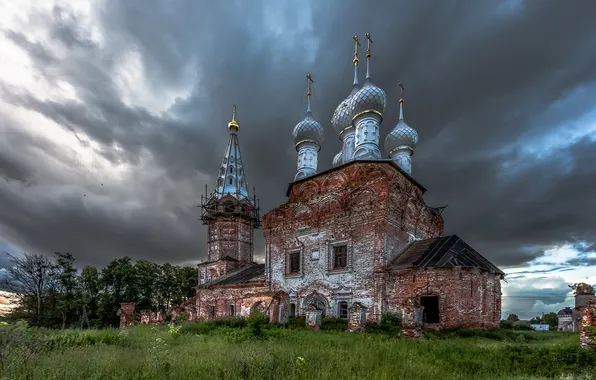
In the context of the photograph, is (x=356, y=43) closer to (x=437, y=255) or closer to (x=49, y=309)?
(x=437, y=255)

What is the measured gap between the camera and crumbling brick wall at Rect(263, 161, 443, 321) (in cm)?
1647

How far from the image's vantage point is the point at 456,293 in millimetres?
13633

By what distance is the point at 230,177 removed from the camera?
1346 inches

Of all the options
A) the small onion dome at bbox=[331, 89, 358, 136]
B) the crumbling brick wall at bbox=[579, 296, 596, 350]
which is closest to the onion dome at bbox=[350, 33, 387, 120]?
the small onion dome at bbox=[331, 89, 358, 136]

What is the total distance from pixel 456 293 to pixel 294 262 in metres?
9.33

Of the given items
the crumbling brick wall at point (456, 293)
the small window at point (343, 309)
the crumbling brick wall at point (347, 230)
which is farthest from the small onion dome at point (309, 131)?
the crumbling brick wall at point (456, 293)

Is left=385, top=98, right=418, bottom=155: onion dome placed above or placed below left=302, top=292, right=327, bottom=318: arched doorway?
above

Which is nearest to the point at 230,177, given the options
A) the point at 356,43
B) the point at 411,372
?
the point at 356,43

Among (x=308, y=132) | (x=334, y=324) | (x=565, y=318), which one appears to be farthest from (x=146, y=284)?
(x=565, y=318)

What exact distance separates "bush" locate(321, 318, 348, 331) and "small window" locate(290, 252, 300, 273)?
12.7 ft

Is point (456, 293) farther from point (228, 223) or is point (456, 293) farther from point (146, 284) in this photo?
point (146, 284)

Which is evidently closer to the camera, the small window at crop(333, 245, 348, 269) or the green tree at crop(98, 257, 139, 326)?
the small window at crop(333, 245, 348, 269)

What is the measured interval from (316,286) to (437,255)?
6718 mm

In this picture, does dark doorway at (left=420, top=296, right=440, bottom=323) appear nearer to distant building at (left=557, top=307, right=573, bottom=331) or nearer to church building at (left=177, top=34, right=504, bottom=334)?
church building at (left=177, top=34, right=504, bottom=334)
